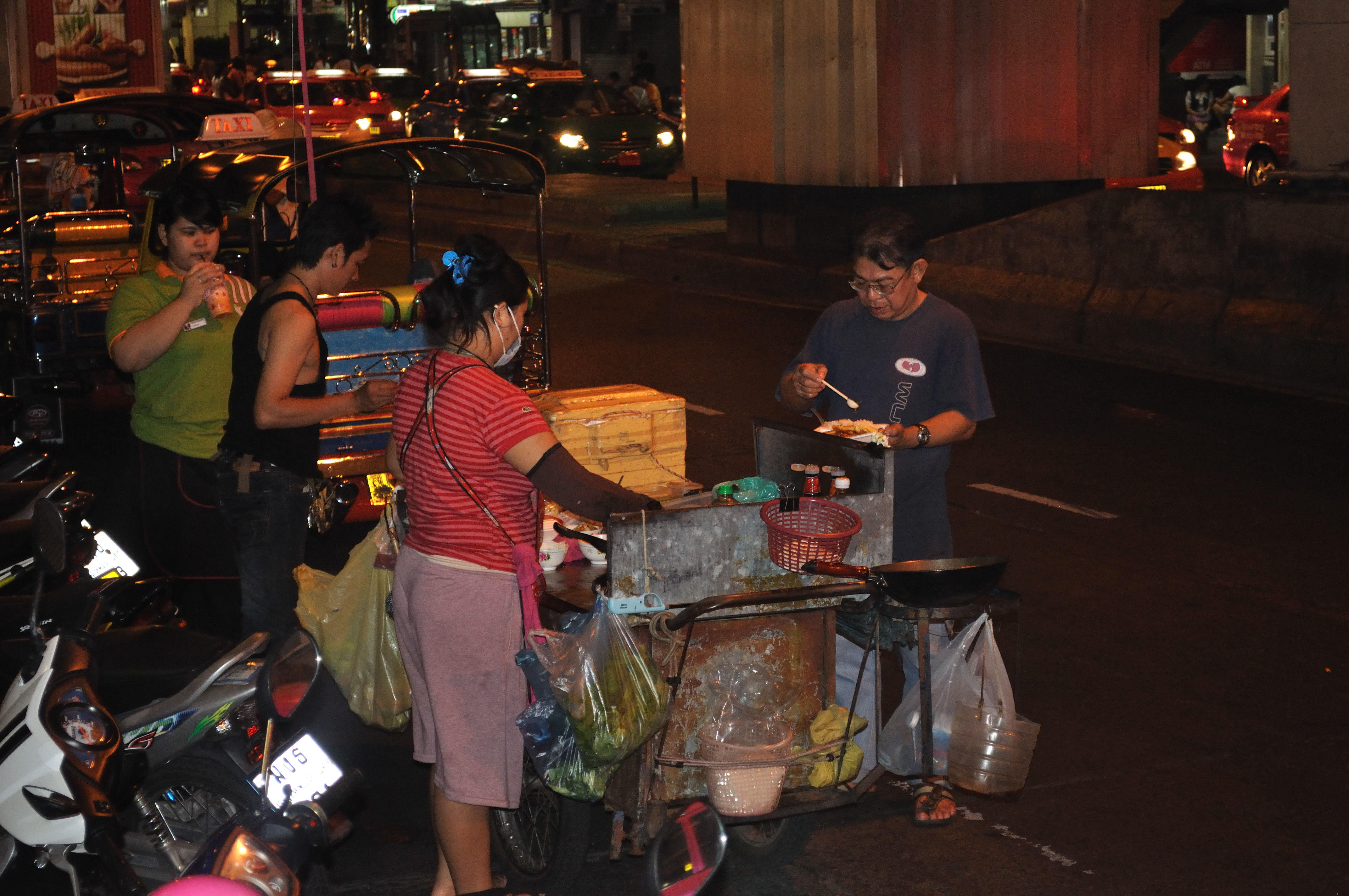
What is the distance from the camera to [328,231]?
493cm

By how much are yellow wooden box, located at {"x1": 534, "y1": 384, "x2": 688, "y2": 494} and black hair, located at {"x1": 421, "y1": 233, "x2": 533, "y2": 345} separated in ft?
5.36

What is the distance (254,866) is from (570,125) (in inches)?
953

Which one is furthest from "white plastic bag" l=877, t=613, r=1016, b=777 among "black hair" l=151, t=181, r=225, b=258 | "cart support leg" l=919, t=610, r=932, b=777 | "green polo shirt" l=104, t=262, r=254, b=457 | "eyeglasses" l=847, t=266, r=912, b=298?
"black hair" l=151, t=181, r=225, b=258

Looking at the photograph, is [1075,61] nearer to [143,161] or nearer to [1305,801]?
[143,161]

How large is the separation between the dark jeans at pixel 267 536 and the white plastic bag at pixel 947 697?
1.98 m

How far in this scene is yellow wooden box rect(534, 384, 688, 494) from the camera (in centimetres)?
559

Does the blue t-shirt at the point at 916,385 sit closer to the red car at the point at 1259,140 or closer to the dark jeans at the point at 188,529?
the dark jeans at the point at 188,529

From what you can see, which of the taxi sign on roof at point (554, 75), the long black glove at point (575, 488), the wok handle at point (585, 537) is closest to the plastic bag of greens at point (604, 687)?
the long black glove at point (575, 488)

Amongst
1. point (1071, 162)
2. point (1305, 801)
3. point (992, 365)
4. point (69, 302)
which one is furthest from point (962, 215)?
point (1305, 801)

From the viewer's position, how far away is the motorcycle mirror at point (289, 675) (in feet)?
13.1

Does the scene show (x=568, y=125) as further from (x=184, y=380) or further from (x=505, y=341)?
(x=505, y=341)

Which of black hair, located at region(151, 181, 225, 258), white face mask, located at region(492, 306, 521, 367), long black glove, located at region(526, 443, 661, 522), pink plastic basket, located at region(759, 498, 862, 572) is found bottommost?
pink plastic basket, located at region(759, 498, 862, 572)

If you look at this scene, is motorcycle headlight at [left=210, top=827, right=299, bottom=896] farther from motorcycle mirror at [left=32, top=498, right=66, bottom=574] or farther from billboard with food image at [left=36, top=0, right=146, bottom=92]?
billboard with food image at [left=36, top=0, right=146, bottom=92]

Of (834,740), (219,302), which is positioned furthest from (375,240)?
(834,740)
